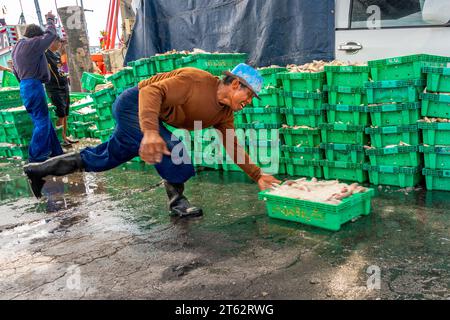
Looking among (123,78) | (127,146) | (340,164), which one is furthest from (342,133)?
(123,78)

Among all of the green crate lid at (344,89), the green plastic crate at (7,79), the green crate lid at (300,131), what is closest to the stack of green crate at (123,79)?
the green crate lid at (300,131)

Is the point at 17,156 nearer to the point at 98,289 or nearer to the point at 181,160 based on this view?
the point at 181,160

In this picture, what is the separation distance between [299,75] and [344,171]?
1.37m

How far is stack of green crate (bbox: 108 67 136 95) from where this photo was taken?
24.5 ft

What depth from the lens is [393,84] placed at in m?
4.90

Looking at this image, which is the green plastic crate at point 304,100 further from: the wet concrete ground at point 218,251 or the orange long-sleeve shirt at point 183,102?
the orange long-sleeve shirt at point 183,102

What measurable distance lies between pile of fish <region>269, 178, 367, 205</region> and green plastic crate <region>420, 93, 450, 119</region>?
139 centimetres

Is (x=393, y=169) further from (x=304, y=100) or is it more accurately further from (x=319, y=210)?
(x=319, y=210)

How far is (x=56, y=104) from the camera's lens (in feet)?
29.7

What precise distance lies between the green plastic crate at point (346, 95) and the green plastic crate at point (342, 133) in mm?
287

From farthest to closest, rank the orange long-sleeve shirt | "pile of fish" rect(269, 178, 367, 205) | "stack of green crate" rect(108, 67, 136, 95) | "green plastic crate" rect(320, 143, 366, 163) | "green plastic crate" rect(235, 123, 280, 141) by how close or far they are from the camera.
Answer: "stack of green crate" rect(108, 67, 136, 95), "green plastic crate" rect(235, 123, 280, 141), "green plastic crate" rect(320, 143, 366, 163), "pile of fish" rect(269, 178, 367, 205), the orange long-sleeve shirt

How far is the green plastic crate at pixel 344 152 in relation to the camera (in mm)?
5387

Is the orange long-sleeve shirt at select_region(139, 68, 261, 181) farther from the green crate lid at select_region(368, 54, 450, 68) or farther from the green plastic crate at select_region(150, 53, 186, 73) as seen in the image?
the green plastic crate at select_region(150, 53, 186, 73)

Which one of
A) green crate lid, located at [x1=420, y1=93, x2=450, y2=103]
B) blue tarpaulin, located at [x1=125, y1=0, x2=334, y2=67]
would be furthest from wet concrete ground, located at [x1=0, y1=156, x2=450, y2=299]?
blue tarpaulin, located at [x1=125, y1=0, x2=334, y2=67]
